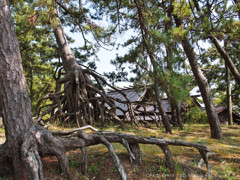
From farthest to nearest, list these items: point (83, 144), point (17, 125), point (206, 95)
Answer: point (206, 95), point (83, 144), point (17, 125)

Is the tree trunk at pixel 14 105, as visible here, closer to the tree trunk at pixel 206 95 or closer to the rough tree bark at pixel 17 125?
the rough tree bark at pixel 17 125

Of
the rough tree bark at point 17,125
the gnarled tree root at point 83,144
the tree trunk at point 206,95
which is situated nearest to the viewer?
the rough tree bark at point 17,125

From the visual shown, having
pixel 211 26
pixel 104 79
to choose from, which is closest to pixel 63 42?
pixel 104 79

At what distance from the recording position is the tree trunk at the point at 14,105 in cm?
232

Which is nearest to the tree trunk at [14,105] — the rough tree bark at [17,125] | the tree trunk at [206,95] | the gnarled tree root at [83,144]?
the rough tree bark at [17,125]

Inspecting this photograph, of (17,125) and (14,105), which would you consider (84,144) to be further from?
(14,105)

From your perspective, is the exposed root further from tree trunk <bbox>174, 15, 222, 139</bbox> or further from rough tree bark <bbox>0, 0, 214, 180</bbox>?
tree trunk <bbox>174, 15, 222, 139</bbox>

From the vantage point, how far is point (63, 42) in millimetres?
8375

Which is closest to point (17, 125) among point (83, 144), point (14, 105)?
point (14, 105)

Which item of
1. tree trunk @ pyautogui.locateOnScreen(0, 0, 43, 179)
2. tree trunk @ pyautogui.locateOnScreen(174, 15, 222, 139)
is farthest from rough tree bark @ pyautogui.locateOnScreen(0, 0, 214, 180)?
tree trunk @ pyautogui.locateOnScreen(174, 15, 222, 139)

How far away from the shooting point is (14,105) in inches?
96.3

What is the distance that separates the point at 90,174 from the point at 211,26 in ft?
14.4

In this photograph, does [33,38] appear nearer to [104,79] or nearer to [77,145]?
[104,79]

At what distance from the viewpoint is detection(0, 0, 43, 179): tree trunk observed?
91.4 inches
